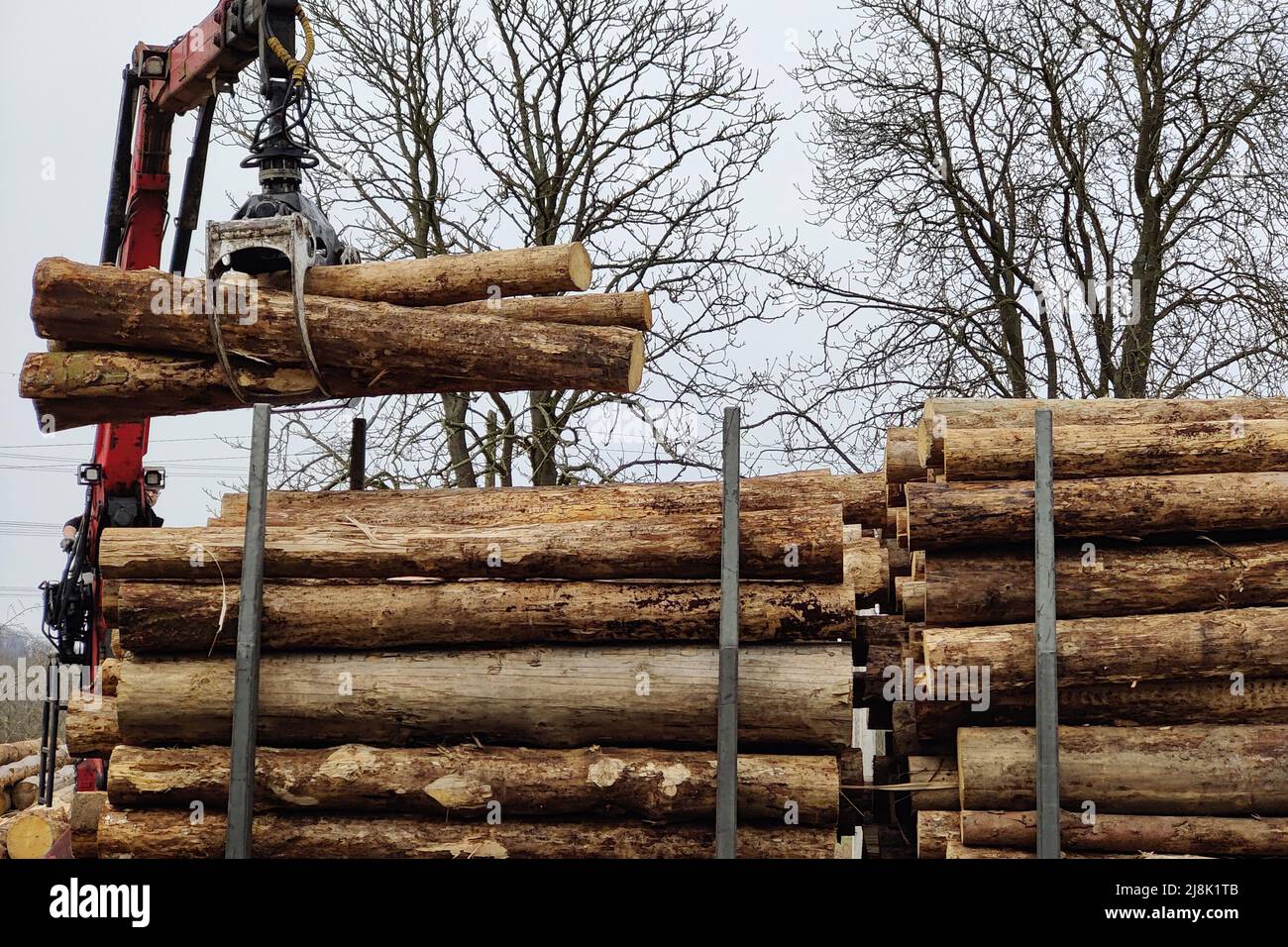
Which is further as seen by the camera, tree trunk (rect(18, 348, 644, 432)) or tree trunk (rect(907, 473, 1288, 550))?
tree trunk (rect(18, 348, 644, 432))

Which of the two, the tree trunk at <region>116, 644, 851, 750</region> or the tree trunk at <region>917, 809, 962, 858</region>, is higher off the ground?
the tree trunk at <region>116, 644, 851, 750</region>

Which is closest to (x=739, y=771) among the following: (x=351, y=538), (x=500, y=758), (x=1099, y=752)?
(x=500, y=758)

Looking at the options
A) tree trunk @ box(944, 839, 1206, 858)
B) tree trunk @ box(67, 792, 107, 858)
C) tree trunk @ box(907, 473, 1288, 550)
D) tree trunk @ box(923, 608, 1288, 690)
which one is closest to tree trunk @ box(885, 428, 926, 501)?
tree trunk @ box(907, 473, 1288, 550)

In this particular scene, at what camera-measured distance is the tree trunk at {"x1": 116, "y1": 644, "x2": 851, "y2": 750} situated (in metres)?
5.91

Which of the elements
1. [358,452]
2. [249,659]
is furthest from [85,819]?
[358,452]

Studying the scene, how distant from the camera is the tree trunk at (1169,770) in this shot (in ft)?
19.9

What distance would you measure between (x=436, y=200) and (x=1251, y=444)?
1076 cm

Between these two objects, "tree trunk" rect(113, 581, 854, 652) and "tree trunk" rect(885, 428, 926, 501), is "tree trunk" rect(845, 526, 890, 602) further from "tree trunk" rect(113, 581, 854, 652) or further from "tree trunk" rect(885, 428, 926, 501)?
"tree trunk" rect(113, 581, 854, 652)

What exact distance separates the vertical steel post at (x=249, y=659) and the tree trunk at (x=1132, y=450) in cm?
331

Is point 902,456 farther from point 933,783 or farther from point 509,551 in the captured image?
point 509,551

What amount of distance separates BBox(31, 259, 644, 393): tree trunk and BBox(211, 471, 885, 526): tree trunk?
55 cm

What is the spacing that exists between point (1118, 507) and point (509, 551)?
288 centimetres

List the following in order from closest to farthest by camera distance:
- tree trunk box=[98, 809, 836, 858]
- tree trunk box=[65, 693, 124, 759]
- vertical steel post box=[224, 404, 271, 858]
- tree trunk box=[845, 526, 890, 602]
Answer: vertical steel post box=[224, 404, 271, 858], tree trunk box=[98, 809, 836, 858], tree trunk box=[65, 693, 124, 759], tree trunk box=[845, 526, 890, 602]
